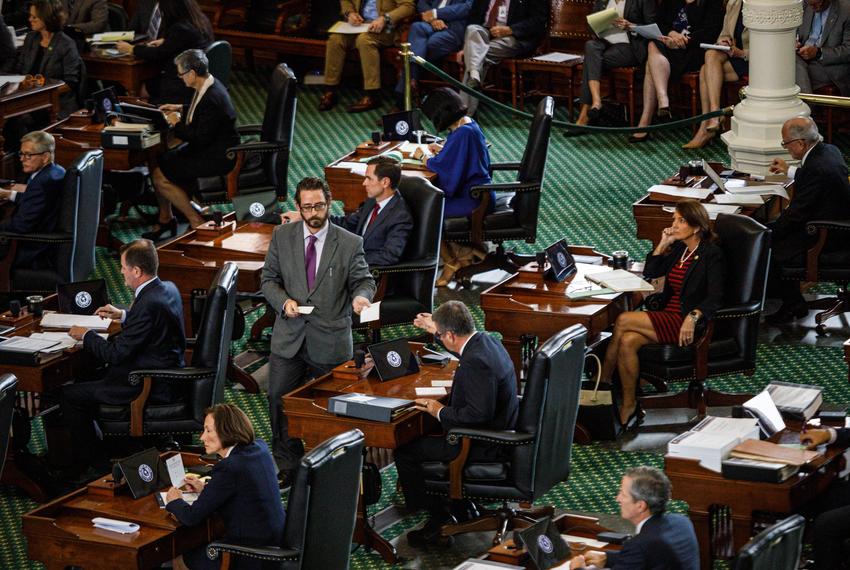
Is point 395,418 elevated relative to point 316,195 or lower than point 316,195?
lower

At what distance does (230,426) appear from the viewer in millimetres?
5625

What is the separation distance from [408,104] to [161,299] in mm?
4702

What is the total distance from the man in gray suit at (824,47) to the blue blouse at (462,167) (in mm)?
3361

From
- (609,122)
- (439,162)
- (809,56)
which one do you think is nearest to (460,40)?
(609,122)

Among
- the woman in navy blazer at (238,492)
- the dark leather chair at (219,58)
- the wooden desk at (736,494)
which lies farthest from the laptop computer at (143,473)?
the dark leather chair at (219,58)

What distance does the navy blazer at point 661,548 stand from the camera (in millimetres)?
5125

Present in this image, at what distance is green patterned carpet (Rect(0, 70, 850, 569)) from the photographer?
276 inches

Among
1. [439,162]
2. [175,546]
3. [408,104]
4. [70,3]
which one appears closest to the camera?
[175,546]

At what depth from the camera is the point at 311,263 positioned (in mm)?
7234

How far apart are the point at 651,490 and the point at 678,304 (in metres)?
2.52

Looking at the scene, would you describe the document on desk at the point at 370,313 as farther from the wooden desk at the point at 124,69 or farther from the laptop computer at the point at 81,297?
the wooden desk at the point at 124,69

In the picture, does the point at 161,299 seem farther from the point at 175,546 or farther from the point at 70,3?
the point at 70,3

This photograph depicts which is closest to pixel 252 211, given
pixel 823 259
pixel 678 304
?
pixel 678 304

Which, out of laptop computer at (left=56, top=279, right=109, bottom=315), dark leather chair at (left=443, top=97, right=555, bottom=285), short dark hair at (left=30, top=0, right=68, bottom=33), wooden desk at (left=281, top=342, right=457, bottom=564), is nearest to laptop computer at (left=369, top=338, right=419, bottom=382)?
wooden desk at (left=281, top=342, right=457, bottom=564)
